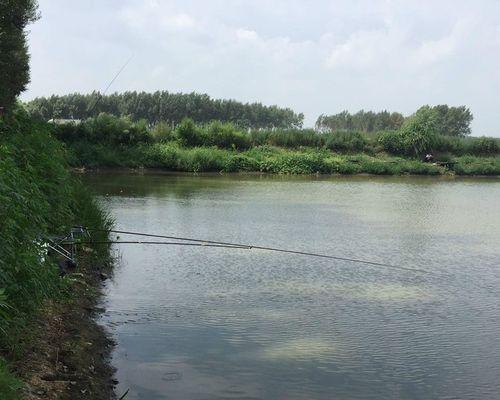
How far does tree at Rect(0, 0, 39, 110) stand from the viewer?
18.6 metres

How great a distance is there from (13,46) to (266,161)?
22627mm

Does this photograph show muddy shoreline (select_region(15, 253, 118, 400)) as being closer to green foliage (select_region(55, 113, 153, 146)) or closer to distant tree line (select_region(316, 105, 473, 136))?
green foliage (select_region(55, 113, 153, 146))

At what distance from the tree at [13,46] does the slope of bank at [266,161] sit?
14.0 m

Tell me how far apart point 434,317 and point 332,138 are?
3844cm

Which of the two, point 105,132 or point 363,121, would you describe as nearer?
point 105,132

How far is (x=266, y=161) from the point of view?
40531 millimetres

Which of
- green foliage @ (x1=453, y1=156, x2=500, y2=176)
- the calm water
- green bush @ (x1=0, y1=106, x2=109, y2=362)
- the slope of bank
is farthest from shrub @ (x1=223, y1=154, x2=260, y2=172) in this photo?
green bush @ (x1=0, y1=106, x2=109, y2=362)

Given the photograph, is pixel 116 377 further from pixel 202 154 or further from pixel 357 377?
pixel 202 154

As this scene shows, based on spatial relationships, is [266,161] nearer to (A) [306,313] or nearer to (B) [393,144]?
(B) [393,144]

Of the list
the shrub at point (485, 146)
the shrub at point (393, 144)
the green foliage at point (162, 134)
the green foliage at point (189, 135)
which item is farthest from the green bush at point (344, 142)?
the green foliage at point (162, 134)

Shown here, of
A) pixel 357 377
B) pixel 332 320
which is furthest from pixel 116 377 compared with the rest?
pixel 332 320

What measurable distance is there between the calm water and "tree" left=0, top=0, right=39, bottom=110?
686 cm

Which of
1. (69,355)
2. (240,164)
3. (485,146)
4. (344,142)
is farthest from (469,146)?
(69,355)

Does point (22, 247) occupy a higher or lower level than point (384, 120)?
lower
